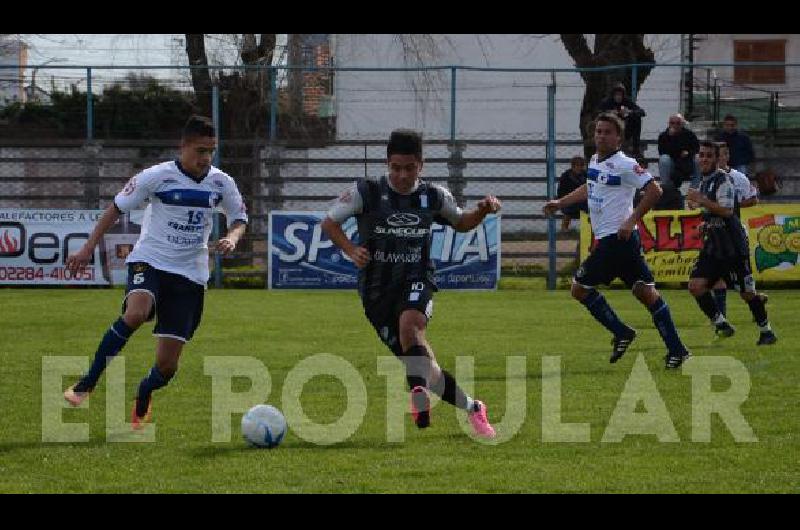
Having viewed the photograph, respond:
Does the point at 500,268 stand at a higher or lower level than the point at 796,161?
lower

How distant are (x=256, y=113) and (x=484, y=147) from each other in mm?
4412

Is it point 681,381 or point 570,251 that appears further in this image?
point 570,251

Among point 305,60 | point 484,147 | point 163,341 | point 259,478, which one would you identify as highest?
point 305,60

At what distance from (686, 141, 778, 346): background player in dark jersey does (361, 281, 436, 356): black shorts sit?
6098 mm

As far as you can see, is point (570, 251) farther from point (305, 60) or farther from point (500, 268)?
point (305, 60)

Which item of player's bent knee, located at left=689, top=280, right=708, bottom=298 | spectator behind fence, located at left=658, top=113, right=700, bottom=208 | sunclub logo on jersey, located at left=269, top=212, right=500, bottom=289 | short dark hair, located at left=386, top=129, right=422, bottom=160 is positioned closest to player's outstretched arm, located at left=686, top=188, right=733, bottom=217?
player's bent knee, located at left=689, top=280, right=708, bottom=298

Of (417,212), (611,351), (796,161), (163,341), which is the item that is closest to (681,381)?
(611,351)

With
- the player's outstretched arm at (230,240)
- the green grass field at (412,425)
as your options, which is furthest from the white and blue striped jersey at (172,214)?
the green grass field at (412,425)

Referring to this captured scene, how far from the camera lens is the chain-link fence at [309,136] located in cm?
2433

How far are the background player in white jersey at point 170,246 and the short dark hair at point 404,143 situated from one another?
4.35ft

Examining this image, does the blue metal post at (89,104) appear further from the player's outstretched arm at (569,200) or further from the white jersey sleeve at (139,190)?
the white jersey sleeve at (139,190)

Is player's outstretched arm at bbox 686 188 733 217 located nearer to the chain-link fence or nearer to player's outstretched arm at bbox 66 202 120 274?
player's outstretched arm at bbox 66 202 120 274

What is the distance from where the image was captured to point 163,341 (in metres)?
9.04

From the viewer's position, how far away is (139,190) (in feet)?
30.1
